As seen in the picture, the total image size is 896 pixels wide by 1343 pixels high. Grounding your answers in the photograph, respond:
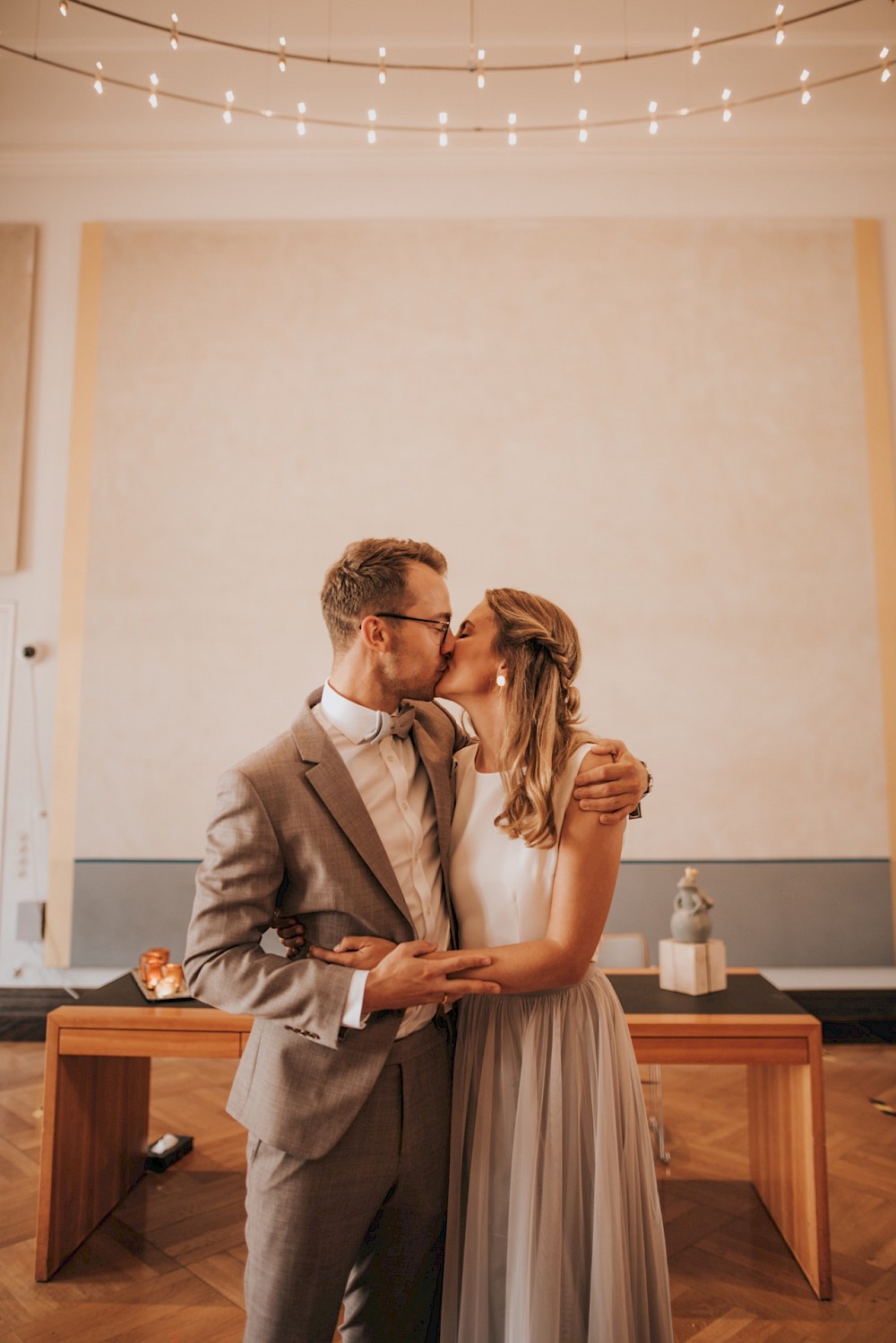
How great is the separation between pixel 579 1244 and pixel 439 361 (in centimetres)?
468

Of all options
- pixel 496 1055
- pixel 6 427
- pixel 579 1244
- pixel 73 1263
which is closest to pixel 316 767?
pixel 496 1055

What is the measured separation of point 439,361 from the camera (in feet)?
17.3

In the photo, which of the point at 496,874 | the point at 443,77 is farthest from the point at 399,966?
the point at 443,77

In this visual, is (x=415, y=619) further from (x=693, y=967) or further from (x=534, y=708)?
(x=693, y=967)

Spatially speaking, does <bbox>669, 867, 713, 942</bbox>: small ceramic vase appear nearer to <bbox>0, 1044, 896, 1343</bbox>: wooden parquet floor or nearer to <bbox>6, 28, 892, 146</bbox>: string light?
<bbox>0, 1044, 896, 1343</bbox>: wooden parquet floor

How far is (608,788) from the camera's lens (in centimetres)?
171

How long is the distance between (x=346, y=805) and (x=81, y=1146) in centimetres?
197

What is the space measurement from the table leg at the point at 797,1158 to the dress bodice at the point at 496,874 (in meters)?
1.41

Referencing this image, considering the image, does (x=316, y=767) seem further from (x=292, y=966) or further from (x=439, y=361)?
(x=439, y=361)

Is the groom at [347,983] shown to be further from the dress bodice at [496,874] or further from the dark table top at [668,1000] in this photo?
the dark table top at [668,1000]

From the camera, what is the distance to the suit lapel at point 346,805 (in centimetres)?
161

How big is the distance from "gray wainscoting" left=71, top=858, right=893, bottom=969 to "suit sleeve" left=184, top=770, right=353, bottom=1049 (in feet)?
11.6

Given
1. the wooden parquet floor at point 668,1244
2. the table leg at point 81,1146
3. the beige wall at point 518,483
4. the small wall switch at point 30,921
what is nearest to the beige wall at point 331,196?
the beige wall at point 518,483

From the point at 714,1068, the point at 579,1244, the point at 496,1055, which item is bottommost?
the point at 714,1068
